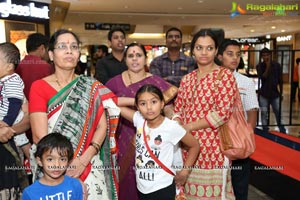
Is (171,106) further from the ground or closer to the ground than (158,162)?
further from the ground

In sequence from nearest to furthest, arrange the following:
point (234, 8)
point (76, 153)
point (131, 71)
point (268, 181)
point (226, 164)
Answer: point (76, 153) < point (226, 164) < point (131, 71) < point (268, 181) < point (234, 8)

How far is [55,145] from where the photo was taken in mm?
1782

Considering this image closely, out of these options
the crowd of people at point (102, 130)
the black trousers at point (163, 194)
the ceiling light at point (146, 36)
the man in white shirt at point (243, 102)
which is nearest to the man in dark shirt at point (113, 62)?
the crowd of people at point (102, 130)

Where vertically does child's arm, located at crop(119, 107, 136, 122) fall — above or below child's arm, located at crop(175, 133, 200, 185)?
above

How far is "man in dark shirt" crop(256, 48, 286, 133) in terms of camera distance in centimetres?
607

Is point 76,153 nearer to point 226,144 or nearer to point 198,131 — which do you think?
point 198,131

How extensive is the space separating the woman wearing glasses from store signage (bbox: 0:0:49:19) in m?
5.42

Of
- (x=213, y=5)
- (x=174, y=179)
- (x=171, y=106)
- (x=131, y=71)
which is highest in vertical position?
(x=213, y=5)

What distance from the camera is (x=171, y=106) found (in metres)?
2.68

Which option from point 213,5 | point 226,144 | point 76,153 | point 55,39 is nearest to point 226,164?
point 226,144

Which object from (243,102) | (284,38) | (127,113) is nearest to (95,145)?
(127,113)

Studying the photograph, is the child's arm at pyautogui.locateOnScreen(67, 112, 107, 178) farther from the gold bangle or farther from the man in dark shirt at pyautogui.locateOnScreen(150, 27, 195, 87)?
the man in dark shirt at pyautogui.locateOnScreen(150, 27, 195, 87)

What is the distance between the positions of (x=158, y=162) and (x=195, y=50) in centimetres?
75

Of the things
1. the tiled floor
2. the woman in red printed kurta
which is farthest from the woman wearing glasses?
the tiled floor
